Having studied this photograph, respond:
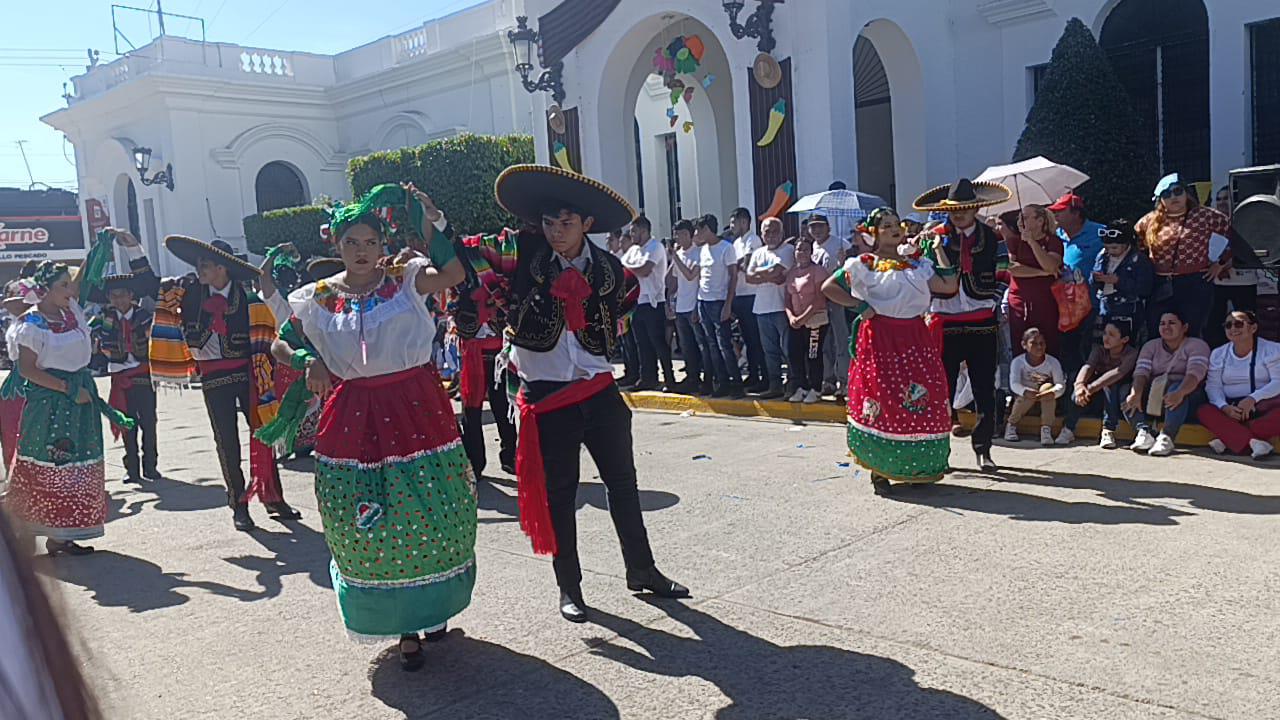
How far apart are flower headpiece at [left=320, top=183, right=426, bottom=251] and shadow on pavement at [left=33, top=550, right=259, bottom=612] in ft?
7.32

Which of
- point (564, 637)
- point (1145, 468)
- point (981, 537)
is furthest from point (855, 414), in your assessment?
point (564, 637)

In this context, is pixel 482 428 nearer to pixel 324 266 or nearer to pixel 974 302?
pixel 324 266

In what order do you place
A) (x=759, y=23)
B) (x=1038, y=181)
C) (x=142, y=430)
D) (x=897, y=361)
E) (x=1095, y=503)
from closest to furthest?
(x=1095, y=503) → (x=897, y=361) → (x=1038, y=181) → (x=142, y=430) → (x=759, y=23)

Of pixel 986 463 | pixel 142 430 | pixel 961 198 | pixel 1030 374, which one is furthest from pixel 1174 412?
pixel 142 430

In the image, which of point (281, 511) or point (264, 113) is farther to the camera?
point (264, 113)

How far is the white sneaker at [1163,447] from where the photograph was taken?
7.43 meters

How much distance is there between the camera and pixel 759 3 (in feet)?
39.7

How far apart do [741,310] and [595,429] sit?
6.06 m

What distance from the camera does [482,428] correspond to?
331 inches

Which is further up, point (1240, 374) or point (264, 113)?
point (264, 113)

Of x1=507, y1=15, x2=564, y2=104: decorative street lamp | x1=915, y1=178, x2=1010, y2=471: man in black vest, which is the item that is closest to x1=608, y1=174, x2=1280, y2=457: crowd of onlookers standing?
x1=915, y1=178, x2=1010, y2=471: man in black vest

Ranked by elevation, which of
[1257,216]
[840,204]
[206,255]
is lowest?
[1257,216]

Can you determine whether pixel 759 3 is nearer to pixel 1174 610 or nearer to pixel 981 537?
pixel 981 537

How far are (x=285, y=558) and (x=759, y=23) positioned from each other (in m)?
8.23
